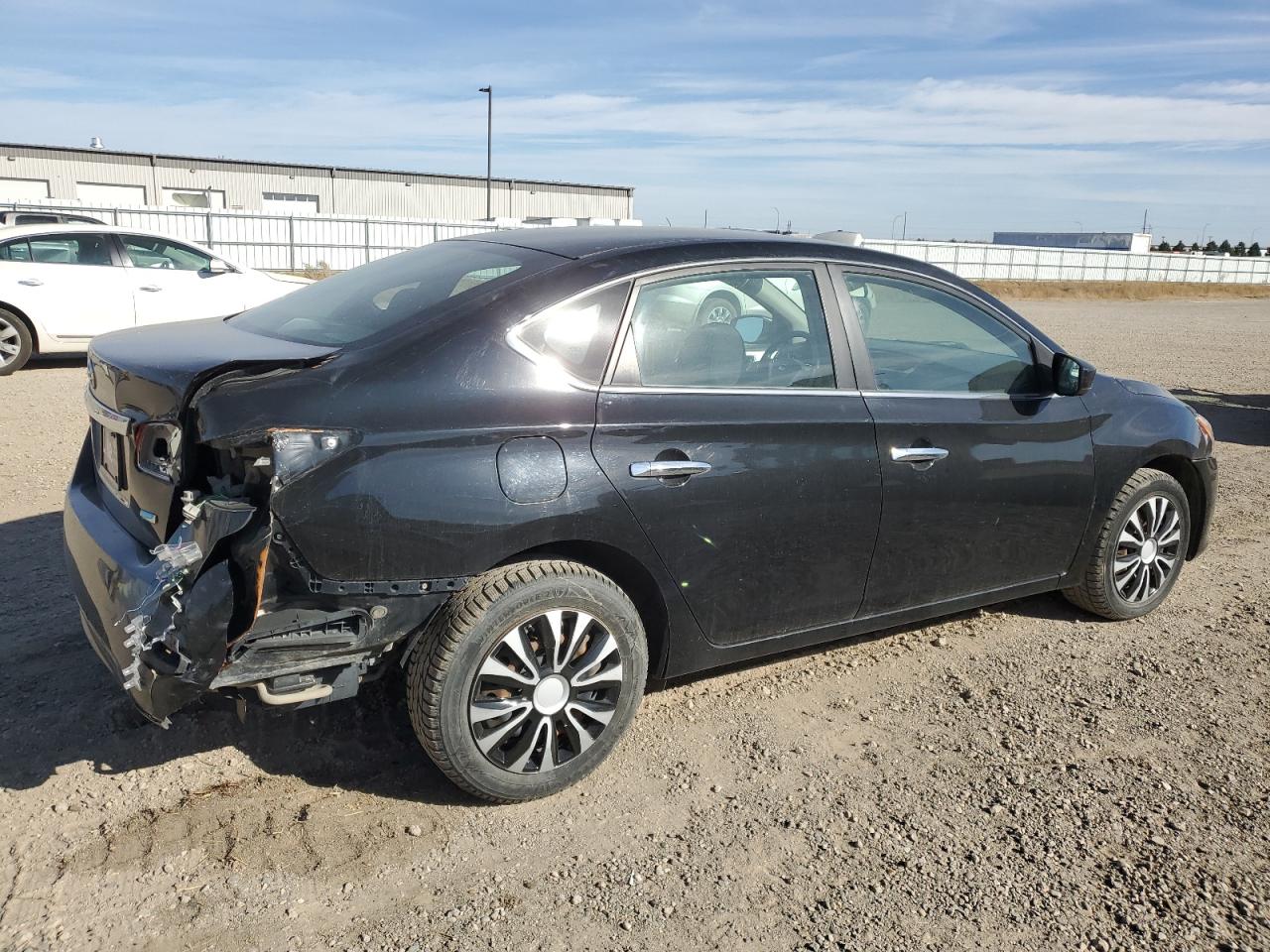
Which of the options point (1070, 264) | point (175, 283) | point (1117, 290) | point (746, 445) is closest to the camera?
point (746, 445)

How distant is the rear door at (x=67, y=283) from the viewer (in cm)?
1090

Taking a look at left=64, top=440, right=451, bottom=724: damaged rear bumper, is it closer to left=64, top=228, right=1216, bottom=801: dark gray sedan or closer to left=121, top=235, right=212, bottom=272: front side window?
left=64, top=228, right=1216, bottom=801: dark gray sedan

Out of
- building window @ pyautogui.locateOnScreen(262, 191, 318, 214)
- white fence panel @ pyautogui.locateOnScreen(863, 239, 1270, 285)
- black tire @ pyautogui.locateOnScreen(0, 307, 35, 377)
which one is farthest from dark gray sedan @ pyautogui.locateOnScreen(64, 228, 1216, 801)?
building window @ pyautogui.locateOnScreen(262, 191, 318, 214)

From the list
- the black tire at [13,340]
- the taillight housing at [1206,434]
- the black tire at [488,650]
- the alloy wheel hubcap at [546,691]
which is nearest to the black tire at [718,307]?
the black tire at [488,650]

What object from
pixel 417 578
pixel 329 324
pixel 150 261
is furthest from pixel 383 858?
pixel 150 261

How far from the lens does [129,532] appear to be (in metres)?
3.17

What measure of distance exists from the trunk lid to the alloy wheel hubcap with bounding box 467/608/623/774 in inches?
40.2

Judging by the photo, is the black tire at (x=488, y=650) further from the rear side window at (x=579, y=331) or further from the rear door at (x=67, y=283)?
the rear door at (x=67, y=283)

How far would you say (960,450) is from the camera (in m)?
4.01

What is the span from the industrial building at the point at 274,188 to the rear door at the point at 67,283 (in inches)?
1139

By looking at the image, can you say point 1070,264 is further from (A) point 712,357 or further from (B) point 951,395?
(A) point 712,357

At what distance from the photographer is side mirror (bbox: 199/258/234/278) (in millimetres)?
11984

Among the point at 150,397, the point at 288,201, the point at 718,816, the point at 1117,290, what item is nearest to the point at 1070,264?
the point at 1117,290

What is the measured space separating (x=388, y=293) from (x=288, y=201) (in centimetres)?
4751
